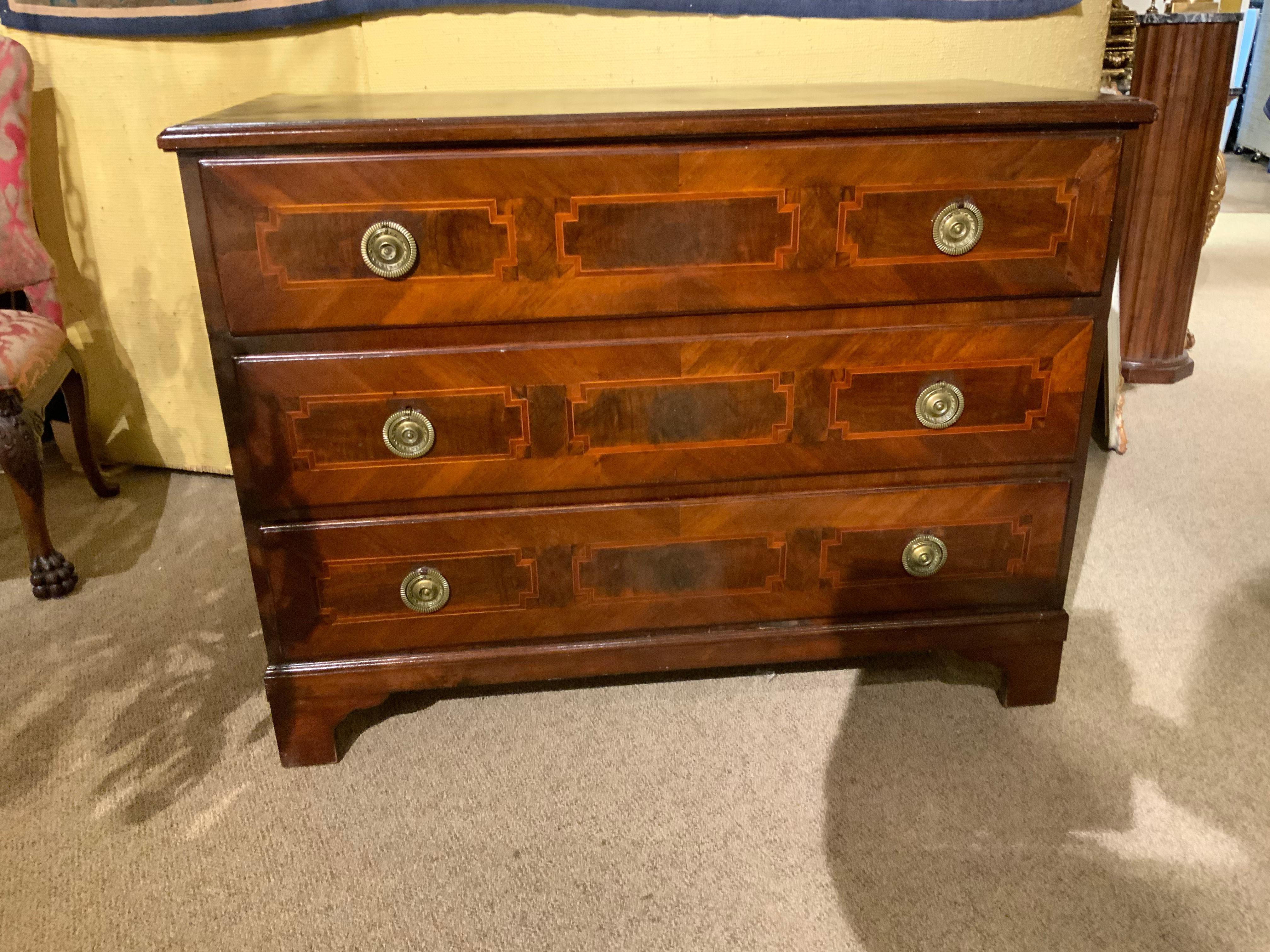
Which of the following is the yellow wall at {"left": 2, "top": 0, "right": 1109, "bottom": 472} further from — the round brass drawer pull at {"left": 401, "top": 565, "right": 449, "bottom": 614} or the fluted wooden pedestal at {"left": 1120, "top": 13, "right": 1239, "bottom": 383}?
the round brass drawer pull at {"left": 401, "top": 565, "right": 449, "bottom": 614}

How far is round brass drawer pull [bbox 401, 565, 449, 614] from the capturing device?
4.37ft

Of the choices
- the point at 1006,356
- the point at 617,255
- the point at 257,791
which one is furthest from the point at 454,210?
the point at 257,791

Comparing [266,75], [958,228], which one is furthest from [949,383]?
[266,75]

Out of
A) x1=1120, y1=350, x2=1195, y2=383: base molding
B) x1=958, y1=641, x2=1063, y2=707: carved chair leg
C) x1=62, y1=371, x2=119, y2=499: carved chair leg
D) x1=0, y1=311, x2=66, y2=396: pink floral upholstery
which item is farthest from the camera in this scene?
x1=1120, y1=350, x2=1195, y2=383: base molding

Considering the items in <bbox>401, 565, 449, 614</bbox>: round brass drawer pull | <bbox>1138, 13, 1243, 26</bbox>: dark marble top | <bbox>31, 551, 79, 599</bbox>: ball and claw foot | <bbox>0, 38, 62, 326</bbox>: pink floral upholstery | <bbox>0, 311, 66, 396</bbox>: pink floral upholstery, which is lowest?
<bbox>31, 551, 79, 599</bbox>: ball and claw foot

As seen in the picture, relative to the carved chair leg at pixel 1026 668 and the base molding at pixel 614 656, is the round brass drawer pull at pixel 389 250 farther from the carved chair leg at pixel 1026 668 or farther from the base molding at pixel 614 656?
the carved chair leg at pixel 1026 668

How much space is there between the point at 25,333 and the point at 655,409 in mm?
1206

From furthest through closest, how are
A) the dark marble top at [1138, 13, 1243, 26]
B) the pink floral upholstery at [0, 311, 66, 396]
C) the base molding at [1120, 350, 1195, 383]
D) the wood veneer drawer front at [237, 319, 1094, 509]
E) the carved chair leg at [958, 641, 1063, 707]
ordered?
the base molding at [1120, 350, 1195, 383]
the dark marble top at [1138, 13, 1243, 26]
the pink floral upholstery at [0, 311, 66, 396]
the carved chair leg at [958, 641, 1063, 707]
the wood veneer drawer front at [237, 319, 1094, 509]

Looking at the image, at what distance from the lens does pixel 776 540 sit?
4.49 ft

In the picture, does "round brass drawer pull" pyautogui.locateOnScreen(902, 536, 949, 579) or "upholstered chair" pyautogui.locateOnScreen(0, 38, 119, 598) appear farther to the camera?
"upholstered chair" pyautogui.locateOnScreen(0, 38, 119, 598)

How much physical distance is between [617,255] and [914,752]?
81cm

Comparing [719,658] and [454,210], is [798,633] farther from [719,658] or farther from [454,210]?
[454,210]

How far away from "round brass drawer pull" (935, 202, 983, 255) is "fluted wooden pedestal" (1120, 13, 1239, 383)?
1437 mm

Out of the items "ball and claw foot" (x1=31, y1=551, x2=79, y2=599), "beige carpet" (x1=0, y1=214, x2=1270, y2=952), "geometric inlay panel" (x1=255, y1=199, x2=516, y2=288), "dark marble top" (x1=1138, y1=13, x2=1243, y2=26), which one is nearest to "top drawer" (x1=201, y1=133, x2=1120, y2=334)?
"geometric inlay panel" (x1=255, y1=199, x2=516, y2=288)
